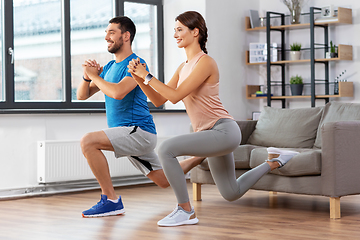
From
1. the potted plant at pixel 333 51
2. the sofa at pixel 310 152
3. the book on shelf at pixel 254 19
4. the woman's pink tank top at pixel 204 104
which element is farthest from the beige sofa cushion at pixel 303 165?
the book on shelf at pixel 254 19

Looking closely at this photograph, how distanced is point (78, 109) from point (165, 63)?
1.47m

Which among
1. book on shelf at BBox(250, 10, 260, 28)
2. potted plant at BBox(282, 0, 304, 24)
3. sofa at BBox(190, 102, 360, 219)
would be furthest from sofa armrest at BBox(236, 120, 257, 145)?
book on shelf at BBox(250, 10, 260, 28)

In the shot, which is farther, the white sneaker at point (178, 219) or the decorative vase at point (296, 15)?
A: the decorative vase at point (296, 15)

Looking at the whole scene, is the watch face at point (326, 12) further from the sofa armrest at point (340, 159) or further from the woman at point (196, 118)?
the woman at point (196, 118)

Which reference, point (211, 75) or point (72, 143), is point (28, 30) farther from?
point (211, 75)

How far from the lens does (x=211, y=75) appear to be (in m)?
2.96

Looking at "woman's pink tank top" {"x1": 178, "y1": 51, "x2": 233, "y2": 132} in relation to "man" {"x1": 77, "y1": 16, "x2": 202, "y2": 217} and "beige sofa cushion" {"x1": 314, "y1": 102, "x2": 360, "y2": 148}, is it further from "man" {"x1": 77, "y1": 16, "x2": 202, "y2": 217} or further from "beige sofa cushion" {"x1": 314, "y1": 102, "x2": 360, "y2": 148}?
"beige sofa cushion" {"x1": 314, "y1": 102, "x2": 360, "y2": 148}

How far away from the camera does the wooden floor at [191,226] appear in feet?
9.56

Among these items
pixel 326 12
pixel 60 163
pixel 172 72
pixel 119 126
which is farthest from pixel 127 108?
pixel 326 12

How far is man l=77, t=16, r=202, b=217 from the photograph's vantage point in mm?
3342

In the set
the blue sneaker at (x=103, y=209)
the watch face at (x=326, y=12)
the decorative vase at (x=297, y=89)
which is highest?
the watch face at (x=326, y=12)

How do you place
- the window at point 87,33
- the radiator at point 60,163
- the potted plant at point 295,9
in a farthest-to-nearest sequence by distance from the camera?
1. the potted plant at point 295,9
2. the window at point 87,33
3. the radiator at point 60,163

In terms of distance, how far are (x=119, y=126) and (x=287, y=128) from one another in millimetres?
1608

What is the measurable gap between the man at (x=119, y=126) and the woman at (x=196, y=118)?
297 mm
